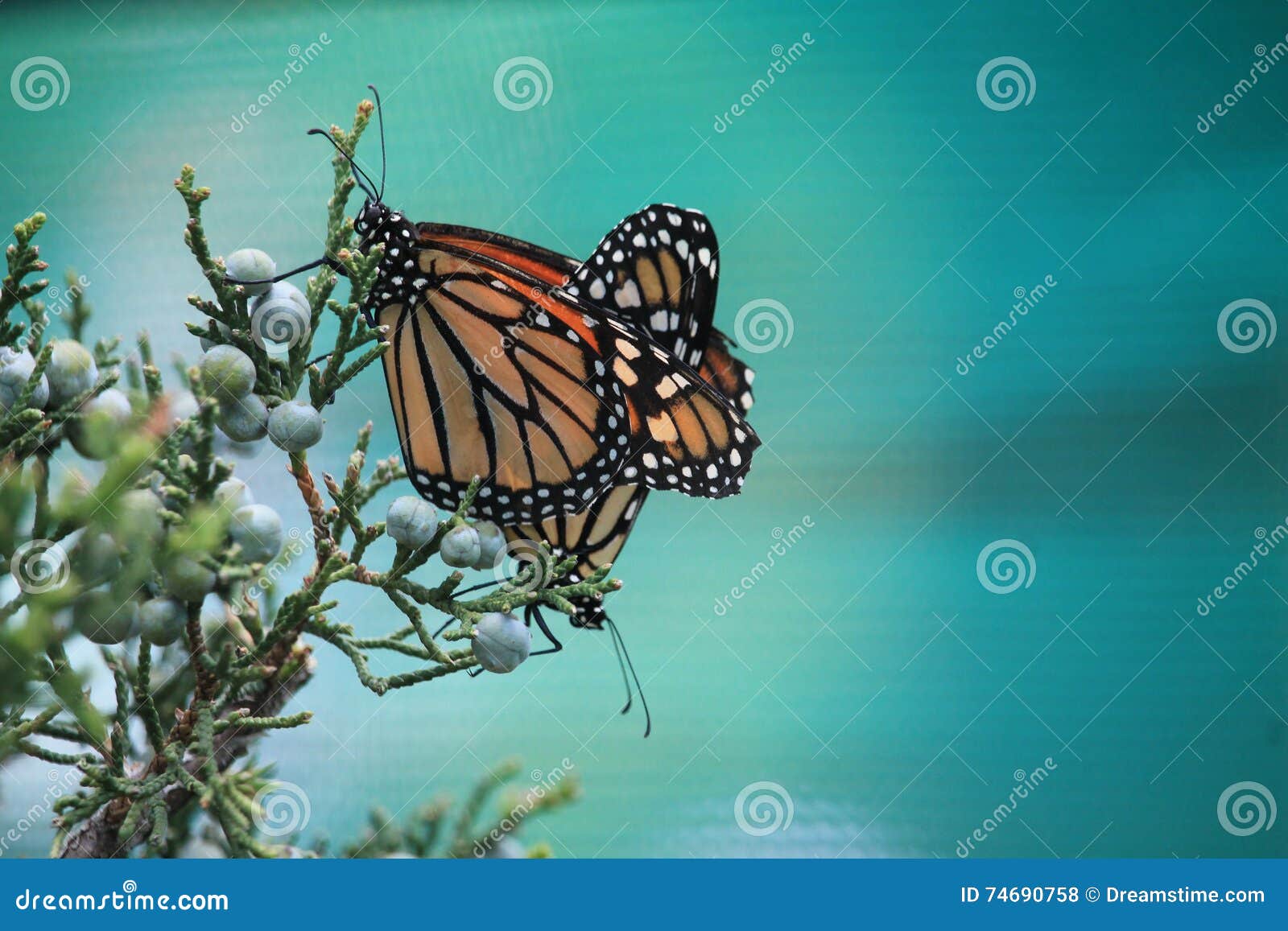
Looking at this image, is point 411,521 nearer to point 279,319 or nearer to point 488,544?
point 488,544

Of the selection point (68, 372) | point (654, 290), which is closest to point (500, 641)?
point (68, 372)

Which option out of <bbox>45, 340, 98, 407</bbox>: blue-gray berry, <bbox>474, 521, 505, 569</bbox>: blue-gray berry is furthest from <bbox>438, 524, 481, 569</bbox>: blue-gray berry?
<bbox>45, 340, 98, 407</bbox>: blue-gray berry

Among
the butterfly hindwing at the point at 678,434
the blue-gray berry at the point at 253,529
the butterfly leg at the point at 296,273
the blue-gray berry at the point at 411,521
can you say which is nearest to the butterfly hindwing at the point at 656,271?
the butterfly hindwing at the point at 678,434

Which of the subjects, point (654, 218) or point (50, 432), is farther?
point (654, 218)

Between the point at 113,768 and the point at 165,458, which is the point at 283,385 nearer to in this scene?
the point at 165,458

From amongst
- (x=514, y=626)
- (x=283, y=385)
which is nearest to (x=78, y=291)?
(x=283, y=385)

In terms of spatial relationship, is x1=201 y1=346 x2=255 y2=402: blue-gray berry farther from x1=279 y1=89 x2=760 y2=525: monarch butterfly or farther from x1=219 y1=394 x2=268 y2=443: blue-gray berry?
x1=279 y1=89 x2=760 y2=525: monarch butterfly
